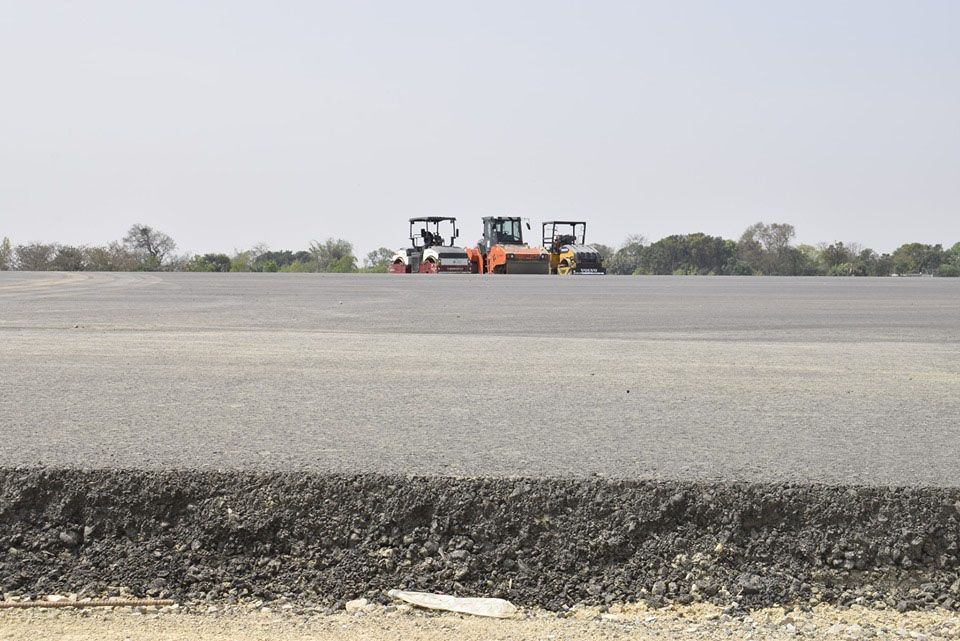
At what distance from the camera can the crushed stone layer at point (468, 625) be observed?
9.15 feet

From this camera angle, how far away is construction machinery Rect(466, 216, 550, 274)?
1519 inches

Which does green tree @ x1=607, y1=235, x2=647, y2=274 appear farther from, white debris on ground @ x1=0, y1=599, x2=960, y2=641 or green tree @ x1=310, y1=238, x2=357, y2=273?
white debris on ground @ x1=0, y1=599, x2=960, y2=641

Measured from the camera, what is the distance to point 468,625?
2885 millimetres

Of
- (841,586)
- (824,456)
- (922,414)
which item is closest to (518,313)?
(922,414)

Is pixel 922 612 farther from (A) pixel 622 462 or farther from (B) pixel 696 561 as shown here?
(A) pixel 622 462

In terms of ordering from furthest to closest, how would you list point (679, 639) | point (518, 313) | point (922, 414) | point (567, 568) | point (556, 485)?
point (518, 313)
point (922, 414)
point (556, 485)
point (567, 568)
point (679, 639)

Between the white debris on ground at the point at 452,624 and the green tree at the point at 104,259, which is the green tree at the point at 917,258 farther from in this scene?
the white debris on ground at the point at 452,624

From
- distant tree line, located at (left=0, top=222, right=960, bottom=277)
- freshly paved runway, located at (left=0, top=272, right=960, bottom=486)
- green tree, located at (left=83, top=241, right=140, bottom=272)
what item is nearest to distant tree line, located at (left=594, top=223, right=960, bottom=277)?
distant tree line, located at (left=0, top=222, right=960, bottom=277)

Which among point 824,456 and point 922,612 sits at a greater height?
point 824,456

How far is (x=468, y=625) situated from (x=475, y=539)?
1.46ft

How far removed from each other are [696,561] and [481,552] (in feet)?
2.14

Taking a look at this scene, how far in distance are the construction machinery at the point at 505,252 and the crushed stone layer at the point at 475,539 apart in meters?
35.2

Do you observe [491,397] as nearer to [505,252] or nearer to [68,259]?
[505,252]

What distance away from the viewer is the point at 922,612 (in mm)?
2965
